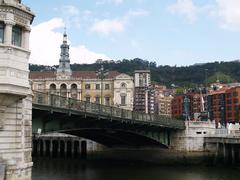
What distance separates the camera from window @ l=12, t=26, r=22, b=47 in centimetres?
2948

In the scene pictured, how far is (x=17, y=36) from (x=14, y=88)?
13.1ft

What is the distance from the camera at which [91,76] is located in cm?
15912

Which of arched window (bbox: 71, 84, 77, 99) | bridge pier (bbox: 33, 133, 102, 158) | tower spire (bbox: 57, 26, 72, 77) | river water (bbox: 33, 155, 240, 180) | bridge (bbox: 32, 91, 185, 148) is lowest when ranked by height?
river water (bbox: 33, 155, 240, 180)

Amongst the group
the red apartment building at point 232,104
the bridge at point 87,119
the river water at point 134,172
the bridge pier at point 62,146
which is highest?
the red apartment building at point 232,104

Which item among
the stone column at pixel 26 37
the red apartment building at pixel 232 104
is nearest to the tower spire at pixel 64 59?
the red apartment building at pixel 232 104

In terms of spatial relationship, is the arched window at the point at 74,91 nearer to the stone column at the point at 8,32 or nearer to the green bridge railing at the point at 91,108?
the green bridge railing at the point at 91,108

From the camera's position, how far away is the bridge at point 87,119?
130 feet

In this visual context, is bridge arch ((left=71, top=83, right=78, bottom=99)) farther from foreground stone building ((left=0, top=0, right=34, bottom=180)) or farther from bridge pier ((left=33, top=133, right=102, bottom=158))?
foreground stone building ((left=0, top=0, right=34, bottom=180))

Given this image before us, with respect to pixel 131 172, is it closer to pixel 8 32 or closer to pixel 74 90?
pixel 8 32

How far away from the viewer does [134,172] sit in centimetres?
6431

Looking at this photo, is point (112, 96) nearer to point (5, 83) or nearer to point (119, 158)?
point (119, 158)

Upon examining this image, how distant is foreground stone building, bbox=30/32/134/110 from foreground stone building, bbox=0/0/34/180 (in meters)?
120

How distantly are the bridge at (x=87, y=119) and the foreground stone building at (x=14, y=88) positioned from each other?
6.84 m

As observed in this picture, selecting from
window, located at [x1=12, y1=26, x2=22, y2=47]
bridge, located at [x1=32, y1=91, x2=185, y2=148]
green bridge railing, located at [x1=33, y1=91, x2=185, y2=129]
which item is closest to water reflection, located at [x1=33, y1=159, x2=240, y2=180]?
bridge, located at [x1=32, y1=91, x2=185, y2=148]
